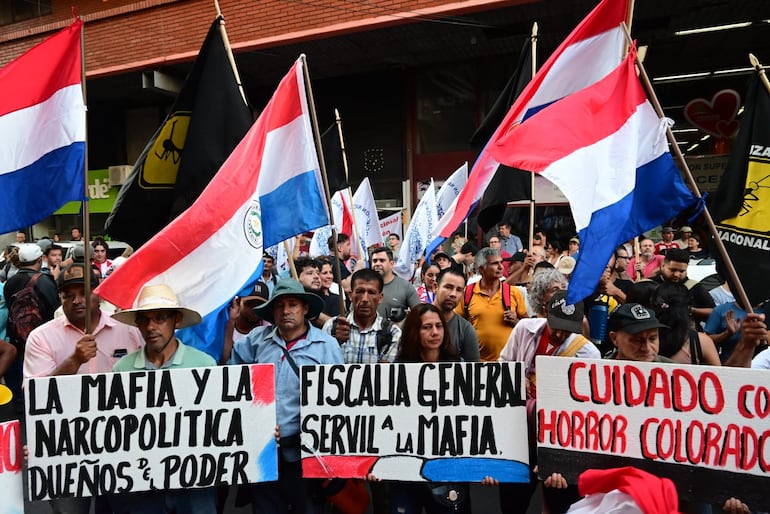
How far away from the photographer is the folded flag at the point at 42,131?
365cm

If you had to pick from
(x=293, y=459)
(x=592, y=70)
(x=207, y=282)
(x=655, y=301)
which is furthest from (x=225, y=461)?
(x=592, y=70)

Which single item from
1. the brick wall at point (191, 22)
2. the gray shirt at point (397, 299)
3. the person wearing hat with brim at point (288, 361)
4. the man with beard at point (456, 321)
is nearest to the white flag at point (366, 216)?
the gray shirt at point (397, 299)

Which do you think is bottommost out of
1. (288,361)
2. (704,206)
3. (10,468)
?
(10,468)

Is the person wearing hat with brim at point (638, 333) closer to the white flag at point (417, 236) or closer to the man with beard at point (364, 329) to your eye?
the man with beard at point (364, 329)

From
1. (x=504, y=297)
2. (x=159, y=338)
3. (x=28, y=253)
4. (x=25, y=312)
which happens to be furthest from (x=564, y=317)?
(x=28, y=253)

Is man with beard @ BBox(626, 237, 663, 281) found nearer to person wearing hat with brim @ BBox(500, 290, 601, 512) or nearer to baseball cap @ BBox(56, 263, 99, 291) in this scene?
person wearing hat with brim @ BBox(500, 290, 601, 512)

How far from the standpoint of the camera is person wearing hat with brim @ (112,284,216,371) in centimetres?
312

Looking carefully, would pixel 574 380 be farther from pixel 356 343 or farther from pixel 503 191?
A: pixel 503 191

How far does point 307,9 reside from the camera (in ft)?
40.2

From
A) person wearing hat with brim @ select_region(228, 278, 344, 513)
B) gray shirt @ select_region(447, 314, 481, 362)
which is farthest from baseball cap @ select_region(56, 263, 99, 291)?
gray shirt @ select_region(447, 314, 481, 362)

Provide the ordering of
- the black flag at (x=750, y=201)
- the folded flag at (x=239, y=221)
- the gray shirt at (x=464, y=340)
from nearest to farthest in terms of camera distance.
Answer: the folded flag at (x=239, y=221), the black flag at (x=750, y=201), the gray shirt at (x=464, y=340)

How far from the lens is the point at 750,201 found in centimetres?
378

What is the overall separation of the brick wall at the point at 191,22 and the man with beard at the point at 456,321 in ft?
26.4

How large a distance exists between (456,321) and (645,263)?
5059 mm
